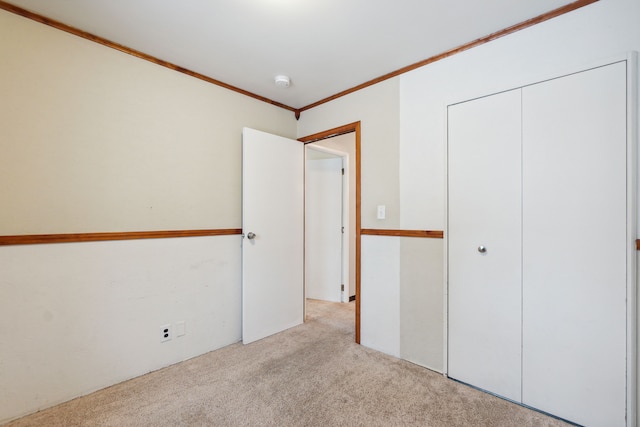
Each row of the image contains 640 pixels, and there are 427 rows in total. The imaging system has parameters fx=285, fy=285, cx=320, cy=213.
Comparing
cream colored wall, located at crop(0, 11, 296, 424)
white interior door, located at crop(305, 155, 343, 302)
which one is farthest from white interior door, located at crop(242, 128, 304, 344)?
white interior door, located at crop(305, 155, 343, 302)

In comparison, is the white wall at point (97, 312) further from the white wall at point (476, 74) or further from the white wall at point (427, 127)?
the white wall at point (476, 74)

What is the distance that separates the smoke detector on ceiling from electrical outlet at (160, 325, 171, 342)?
→ 2.15m

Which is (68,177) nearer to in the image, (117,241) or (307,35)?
(117,241)

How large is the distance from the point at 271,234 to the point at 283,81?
4.49 feet

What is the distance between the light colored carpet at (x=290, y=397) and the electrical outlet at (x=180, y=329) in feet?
0.73

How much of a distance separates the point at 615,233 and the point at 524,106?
0.83 metres

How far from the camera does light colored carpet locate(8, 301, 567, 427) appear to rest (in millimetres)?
1579

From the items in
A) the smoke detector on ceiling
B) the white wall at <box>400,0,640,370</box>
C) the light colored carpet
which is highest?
the smoke detector on ceiling

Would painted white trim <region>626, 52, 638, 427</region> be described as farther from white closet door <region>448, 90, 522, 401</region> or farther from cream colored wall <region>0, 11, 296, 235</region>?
cream colored wall <region>0, 11, 296, 235</region>

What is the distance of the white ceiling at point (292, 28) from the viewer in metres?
1.60

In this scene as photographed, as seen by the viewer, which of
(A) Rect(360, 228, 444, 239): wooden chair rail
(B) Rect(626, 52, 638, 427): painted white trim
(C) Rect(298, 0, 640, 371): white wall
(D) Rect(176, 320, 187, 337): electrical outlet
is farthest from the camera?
(D) Rect(176, 320, 187, 337): electrical outlet

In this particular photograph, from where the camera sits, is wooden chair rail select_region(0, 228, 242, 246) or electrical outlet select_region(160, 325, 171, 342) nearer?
wooden chair rail select_region(0, 228, 242, 246)

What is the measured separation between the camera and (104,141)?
75.2 inches

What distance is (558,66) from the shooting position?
5.29 feet
